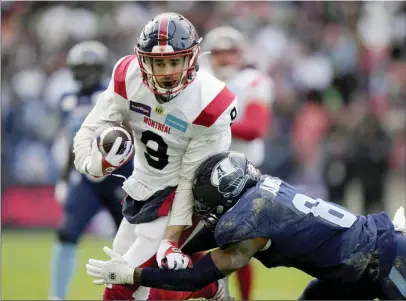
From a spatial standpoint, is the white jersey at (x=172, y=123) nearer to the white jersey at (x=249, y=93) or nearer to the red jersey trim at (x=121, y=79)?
the red jersey trim at (x=121, y=79)

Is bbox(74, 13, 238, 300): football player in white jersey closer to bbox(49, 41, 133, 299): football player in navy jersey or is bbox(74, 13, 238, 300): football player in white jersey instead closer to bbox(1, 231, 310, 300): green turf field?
bbox(49, 41, 133, 299): football player in navy jersey

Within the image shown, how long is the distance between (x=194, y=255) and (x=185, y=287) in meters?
0.80

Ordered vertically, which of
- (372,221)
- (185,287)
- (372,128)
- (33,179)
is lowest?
(33,179)

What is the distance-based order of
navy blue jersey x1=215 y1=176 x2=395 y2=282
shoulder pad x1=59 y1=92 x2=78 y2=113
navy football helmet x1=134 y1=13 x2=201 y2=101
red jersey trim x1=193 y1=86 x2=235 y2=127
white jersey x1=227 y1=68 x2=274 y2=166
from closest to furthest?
navy blue jersey x1=215 y1=176 x2=395 y2=282 < navy football helmet x1=134 y1=13 x2=201 y2=101 < red jersey trim x1=193 y1=86 x2=235 y2=127 < white jersey x1=227 y1=68 x2=274 y2=166 < shoulder pad x1=59 y1=92 x2=78 y2=113

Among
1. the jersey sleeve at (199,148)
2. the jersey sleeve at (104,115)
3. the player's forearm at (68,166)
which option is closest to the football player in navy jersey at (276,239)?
the jersey sleeve at (199,148)

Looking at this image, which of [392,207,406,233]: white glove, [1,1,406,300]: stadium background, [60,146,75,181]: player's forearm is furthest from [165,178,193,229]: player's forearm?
[1,1,406,300]: stadium background

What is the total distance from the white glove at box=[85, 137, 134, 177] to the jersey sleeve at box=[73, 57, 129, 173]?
3.1 inches

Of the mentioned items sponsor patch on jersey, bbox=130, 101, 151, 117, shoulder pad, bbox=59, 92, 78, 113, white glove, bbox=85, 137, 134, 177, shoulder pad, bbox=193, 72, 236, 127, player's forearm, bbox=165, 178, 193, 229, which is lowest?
shoulder pad, bbox=59, 92, 78, 113

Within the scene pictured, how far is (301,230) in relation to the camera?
408 centimetres

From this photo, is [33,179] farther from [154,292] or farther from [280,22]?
[154,292]

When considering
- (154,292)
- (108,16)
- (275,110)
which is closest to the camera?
(154,292)

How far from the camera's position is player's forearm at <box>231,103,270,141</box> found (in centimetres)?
600

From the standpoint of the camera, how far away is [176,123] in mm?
4504

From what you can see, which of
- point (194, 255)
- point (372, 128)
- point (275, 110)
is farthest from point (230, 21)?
point (194, 255)
